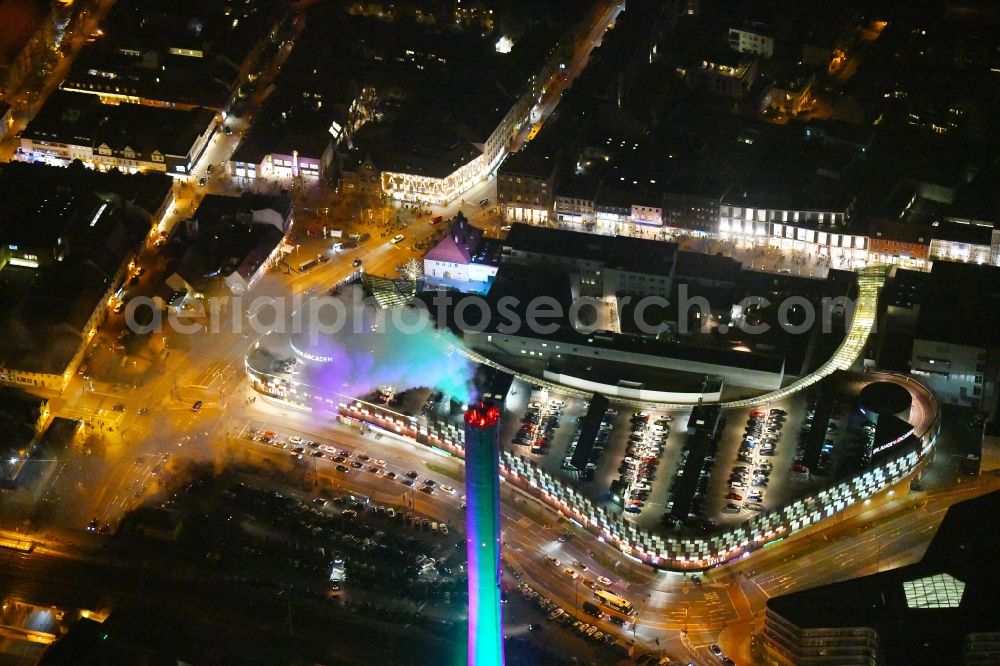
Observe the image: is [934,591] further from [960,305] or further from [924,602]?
[960,305]

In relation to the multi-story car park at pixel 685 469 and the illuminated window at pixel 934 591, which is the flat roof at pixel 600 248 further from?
the illuminated window at pixel 934 591

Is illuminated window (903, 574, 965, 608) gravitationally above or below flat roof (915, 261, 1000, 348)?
below

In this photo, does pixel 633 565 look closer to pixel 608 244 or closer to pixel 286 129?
pixel 608 244

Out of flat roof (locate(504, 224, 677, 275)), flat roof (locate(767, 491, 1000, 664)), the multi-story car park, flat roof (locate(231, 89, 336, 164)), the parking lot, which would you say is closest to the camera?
flat roof (locate(767, 491, 1000, 664))

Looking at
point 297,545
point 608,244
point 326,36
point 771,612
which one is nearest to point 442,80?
point 326,36

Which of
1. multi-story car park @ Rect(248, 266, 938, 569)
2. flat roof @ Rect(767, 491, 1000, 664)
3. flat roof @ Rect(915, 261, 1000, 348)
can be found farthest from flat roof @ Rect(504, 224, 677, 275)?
flat roof @ Rect(767, 491, 1000, 664)

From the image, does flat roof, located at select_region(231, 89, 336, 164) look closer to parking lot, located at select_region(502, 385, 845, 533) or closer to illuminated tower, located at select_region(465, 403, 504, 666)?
parking lot, located at select_region(502, 385, 845, 533)

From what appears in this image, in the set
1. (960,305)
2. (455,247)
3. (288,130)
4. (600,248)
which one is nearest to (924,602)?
(960,305)

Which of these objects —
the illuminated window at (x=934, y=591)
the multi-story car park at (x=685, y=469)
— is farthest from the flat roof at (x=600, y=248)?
the illuminated window at (x=934, y=591)
